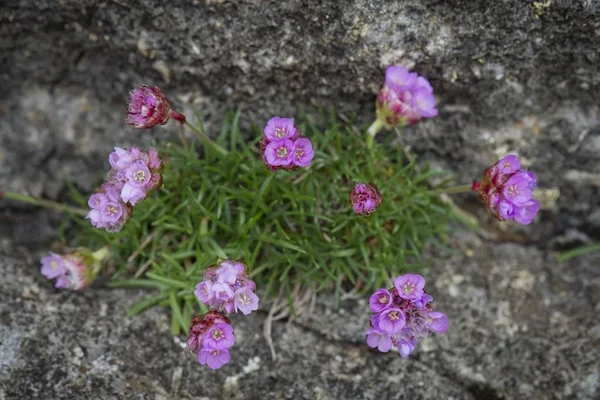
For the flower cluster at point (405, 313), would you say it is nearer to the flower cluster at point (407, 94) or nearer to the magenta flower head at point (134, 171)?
the flower cluster at point (407, 94)

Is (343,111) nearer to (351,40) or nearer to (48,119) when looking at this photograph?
(351,40)

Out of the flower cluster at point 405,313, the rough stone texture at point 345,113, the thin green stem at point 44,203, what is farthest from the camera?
the thin green stem at point 44,203

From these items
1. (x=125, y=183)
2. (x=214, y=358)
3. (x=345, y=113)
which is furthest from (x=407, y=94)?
(x=214, y=358)

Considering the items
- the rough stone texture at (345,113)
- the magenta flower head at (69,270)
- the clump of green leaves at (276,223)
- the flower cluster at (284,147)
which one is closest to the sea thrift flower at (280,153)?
the flower cluster at (284,147)

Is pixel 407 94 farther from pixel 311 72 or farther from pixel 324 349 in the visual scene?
pixel 324 349

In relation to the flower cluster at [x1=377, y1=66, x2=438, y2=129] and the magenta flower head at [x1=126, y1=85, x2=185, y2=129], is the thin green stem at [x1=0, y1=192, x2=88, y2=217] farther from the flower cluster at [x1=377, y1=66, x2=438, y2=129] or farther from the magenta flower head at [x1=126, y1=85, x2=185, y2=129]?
the flower cluster at [x1=377, y1=66, x2=438, y2=129]

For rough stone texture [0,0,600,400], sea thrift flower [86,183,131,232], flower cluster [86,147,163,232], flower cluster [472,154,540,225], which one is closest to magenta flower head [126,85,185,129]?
flower cluster [86,147,163,232]
